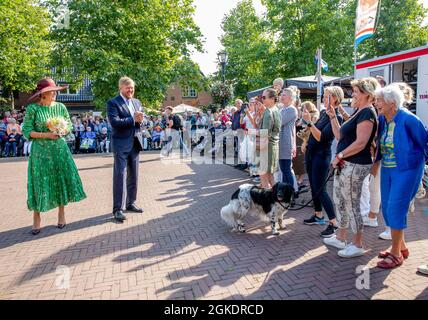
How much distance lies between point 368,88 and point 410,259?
2130 millimetres

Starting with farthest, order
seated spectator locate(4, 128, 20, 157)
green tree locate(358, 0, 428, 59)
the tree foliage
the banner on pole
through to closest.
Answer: green tree locate(358, 0, 428, 59) < the tree foliage < seated spectator locate(4, 128, 20, 157) < the banner on pole

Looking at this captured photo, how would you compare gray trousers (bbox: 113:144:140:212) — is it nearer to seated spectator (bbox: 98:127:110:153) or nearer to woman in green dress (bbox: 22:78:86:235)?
woman in green dress (bbox: 22:78:86:235)

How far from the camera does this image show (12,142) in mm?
16516

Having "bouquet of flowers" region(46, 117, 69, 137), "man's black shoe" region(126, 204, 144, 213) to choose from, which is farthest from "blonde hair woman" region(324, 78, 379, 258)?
"bouquet of flowers" region(46, 117, 69, 137)

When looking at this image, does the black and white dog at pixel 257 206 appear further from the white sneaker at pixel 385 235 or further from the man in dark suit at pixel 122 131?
the man in dark suit at pixel 122 131

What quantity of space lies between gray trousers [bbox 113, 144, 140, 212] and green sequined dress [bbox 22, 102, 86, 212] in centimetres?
72

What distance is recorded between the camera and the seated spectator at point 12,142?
647 inches

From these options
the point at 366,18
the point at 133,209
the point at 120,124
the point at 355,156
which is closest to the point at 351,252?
the point at 355,156

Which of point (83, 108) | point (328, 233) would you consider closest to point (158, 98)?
point (328, 233)

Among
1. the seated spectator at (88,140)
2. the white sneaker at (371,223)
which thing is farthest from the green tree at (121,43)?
the white sneaker at (371,223)

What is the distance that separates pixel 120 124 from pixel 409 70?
25.6ft

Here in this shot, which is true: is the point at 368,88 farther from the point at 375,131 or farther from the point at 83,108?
the point at 83,108

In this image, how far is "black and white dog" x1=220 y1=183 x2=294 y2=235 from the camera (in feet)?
16.2

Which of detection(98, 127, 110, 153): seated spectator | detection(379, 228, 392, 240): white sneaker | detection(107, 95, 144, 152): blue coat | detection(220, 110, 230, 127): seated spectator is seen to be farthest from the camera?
detection(98, 127, 110, 153): seated spectator
